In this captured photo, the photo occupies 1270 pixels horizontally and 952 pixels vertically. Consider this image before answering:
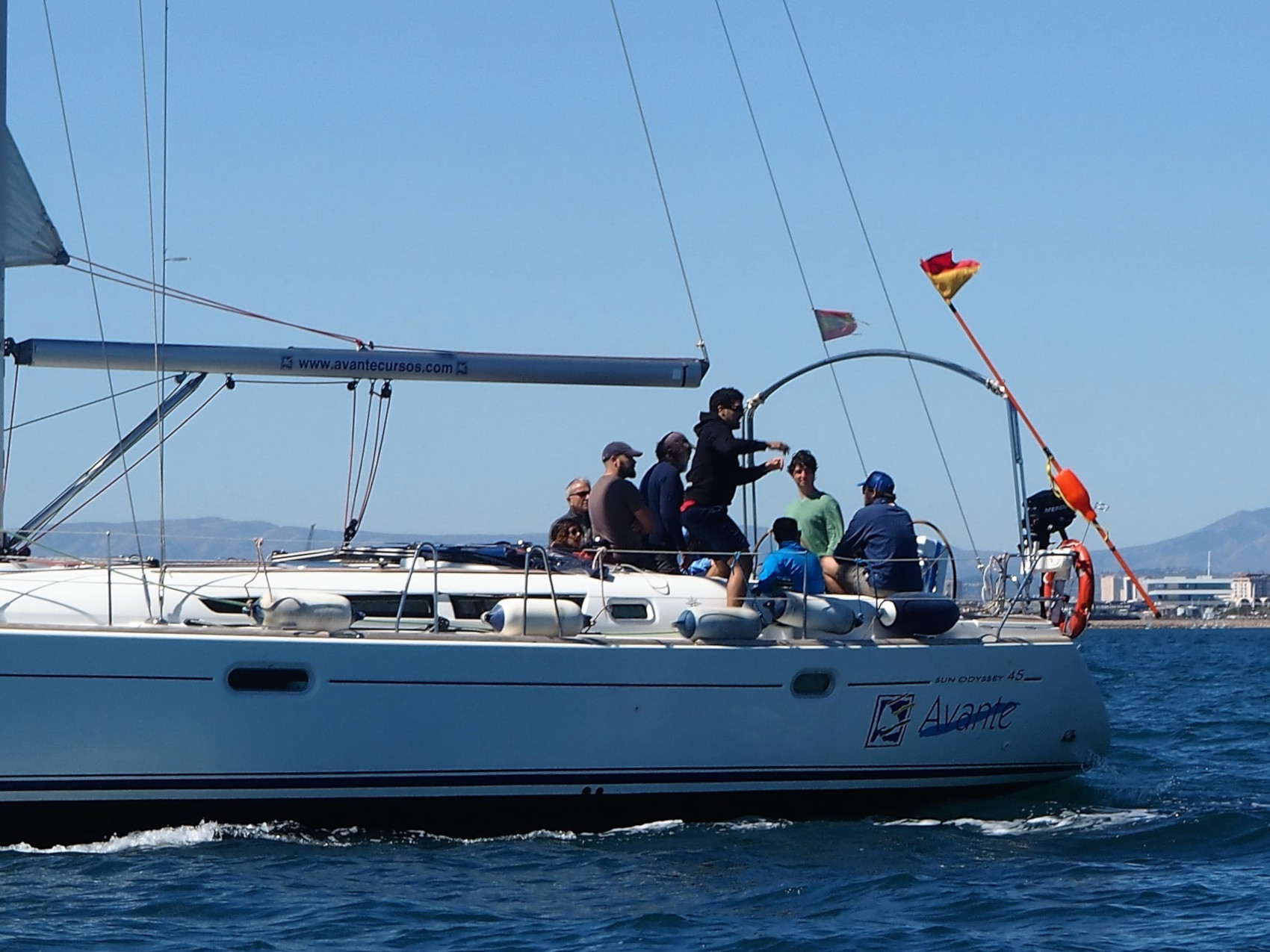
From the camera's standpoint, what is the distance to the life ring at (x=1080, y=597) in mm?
10992

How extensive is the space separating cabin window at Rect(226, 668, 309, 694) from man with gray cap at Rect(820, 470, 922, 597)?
12.2ft

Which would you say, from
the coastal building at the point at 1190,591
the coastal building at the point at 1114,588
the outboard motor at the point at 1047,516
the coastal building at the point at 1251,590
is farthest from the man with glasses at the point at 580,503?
the coastal building at the point at 1114,588

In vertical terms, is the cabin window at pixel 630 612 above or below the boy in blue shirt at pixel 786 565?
below

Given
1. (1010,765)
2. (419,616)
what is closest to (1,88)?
(419,616)

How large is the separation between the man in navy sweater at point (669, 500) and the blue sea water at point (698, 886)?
1.91m

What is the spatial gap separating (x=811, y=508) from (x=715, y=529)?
2.77ft

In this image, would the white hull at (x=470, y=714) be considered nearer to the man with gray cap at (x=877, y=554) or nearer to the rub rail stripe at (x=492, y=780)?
the rub rail stripe at (x=492, y=780)

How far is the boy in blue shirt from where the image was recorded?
33.0 feet

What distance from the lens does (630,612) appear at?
967 cm

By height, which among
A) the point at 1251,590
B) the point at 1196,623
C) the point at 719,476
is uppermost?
the point at 719,476

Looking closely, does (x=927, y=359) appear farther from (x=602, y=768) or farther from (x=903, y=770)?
(x=602, y=768)

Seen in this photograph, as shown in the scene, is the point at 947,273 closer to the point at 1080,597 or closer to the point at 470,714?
the point at 1080,597

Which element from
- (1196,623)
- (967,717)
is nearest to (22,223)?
(967,717)

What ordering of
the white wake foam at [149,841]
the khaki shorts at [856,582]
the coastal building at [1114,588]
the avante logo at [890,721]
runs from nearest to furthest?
the white wake foam at [149,841]
the avante logo at [890,721]
the khaki shorts at [856,582]
the coastal building at [1114,588]
